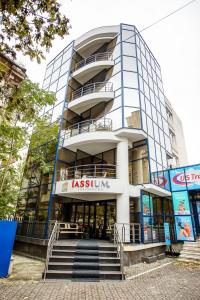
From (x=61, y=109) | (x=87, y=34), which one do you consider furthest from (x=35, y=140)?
(x=87, y=34)

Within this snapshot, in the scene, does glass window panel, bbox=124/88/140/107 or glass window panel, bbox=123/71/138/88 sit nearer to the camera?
glass window panel, bbox=124/88/140/107

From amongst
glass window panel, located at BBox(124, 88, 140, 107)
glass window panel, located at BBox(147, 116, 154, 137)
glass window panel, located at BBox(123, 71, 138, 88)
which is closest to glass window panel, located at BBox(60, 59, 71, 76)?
glass window panel, located at BBox(123, 71, 138, 88)

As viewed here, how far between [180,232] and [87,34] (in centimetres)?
1955

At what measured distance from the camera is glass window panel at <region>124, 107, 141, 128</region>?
1297 cm

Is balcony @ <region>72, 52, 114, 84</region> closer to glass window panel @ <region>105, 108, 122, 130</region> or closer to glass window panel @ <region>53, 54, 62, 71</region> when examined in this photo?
glass window panel @ <region>53, 54, 62, 71</region>

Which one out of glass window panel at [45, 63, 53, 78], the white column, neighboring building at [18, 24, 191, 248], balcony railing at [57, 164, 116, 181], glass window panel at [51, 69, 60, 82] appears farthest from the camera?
glass window panel at [45, 63, 53, 78]

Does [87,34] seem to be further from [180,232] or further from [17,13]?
[180,232]

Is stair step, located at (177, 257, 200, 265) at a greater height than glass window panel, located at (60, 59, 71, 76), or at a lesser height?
lesser

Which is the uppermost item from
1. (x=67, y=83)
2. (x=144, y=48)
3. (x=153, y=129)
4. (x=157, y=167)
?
(x=144, y=48)

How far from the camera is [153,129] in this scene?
15523mm

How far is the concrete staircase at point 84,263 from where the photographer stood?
653cm

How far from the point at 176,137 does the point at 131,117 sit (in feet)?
42.8

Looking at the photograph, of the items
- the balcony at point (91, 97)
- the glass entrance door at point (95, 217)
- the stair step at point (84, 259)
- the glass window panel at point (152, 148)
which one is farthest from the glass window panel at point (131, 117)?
the stair step at point (84, 259)

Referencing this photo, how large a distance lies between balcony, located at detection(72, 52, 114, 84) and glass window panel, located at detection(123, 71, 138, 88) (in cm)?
199
